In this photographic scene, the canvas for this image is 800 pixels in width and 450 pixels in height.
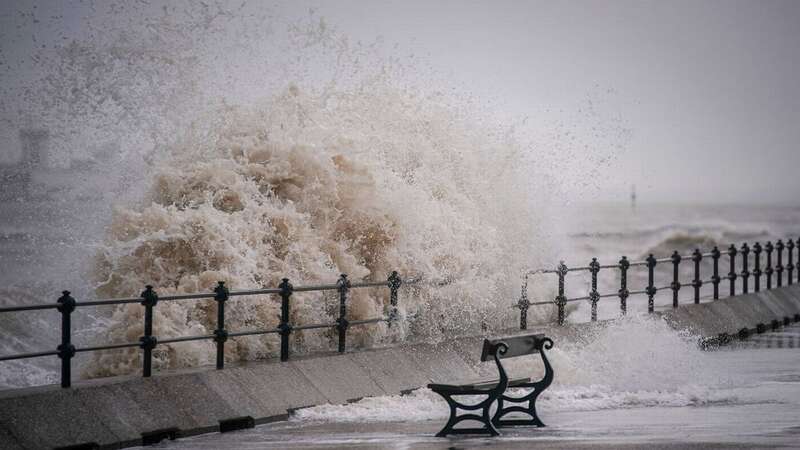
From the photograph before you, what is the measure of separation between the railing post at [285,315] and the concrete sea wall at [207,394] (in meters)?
0.15

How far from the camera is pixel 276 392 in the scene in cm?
1184

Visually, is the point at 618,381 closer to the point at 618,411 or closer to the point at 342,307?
the point at 618,411

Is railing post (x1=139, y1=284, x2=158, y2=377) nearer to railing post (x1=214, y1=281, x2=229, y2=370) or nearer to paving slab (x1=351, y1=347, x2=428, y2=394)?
railing post (x1=214, y1=281, x2=229, y2=370)

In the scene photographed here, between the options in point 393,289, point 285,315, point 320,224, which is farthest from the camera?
point 320,224

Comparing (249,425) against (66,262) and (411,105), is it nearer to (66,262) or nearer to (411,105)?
(66,262)

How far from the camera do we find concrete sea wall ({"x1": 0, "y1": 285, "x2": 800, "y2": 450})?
9445 millimetres

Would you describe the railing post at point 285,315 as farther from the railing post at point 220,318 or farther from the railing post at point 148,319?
the railing post at point 148,319

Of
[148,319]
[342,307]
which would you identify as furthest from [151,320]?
[342,307]

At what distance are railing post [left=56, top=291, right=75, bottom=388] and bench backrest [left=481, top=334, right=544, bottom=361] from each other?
10.9ft

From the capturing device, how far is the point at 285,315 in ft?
40.1

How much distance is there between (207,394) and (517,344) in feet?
8.89

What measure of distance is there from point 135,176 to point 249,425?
6626mm

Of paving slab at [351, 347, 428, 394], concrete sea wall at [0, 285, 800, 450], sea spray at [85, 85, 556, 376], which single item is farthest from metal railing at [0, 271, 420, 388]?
sea spray at [85, 85, 556, 376]

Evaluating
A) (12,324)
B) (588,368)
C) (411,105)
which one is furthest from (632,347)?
(12,324)
